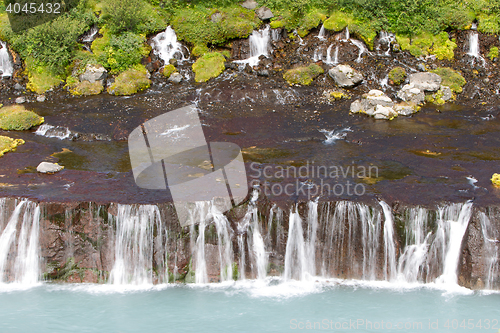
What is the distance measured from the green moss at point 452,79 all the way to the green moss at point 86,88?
16.3 m

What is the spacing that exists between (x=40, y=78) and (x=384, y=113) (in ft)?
53.8

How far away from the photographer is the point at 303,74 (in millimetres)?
22188

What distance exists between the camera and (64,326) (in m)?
Result: 10.6

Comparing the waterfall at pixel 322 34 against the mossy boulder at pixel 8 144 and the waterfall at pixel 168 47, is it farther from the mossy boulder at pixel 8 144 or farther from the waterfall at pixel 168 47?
the mossy boulder at pixel 8 144

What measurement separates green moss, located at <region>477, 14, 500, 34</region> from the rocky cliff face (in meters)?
15.8

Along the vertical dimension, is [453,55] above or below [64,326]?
above

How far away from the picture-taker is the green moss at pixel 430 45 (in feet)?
76.8

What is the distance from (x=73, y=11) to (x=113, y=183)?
15.2 meters

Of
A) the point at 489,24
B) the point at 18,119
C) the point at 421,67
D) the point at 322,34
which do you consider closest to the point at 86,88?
the point at 18,119

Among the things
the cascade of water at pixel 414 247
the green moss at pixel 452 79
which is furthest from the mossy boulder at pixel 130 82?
the cascade of water at pixel 414 247

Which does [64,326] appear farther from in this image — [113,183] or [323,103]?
[323,103]

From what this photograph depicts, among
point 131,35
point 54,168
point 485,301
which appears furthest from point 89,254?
point 131,35

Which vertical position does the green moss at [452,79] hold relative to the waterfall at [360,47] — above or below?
below

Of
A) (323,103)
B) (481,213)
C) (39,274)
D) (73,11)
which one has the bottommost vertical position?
(39,274)
